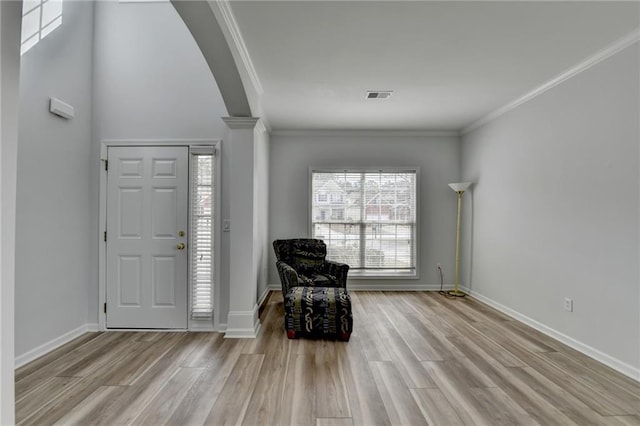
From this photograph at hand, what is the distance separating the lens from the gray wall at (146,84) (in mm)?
3588

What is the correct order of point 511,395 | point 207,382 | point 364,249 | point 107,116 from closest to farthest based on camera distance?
1. point 511,395
2. point 207,382
3. point 107,116
4. point 364,249

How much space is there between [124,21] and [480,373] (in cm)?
490

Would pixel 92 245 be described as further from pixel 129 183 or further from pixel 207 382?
pixel 207 382

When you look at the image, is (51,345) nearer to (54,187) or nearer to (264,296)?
(54,187)

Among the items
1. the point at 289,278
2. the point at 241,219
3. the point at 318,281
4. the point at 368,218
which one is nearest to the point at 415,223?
the point at 368,218

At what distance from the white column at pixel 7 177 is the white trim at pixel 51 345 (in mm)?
2289

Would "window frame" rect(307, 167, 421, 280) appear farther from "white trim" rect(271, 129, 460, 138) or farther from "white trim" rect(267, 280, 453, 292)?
"white trim" rect(271, 129, 460, 138)

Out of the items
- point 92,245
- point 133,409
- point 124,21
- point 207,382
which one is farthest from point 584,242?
point 124,21

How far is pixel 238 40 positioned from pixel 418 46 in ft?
4.86

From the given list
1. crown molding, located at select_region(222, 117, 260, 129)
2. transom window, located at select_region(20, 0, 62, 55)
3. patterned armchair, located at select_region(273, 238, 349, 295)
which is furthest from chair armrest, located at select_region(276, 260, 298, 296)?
transom window, located at select_region(20, 0, 62, 55)

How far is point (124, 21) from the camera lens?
362cm

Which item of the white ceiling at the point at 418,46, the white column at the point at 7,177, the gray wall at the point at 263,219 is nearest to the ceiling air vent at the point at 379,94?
the white ceiling at the point at 418,46

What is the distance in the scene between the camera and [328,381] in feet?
8.18

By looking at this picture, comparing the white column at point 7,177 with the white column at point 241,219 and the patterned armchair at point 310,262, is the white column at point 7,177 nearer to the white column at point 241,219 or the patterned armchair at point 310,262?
the white column at point 241,219
